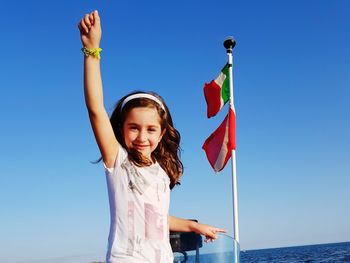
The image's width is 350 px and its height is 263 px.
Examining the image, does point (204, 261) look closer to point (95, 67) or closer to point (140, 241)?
point (140, 241)

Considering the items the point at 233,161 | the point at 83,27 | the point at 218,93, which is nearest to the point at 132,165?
the point at 83,27

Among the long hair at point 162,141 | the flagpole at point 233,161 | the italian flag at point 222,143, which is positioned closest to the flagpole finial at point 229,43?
the flagpole at point 233,161

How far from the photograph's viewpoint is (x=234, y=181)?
680 cm

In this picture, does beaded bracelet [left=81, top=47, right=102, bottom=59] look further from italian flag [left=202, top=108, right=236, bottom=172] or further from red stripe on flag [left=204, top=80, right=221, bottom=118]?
red stripe on flag [left=204, top=80, right=221, bottom=118]

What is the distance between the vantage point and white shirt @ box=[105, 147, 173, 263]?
7.63 feet

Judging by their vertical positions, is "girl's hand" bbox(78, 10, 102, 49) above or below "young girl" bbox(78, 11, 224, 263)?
above

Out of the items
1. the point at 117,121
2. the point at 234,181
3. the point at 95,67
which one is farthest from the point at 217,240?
the point at 234,181

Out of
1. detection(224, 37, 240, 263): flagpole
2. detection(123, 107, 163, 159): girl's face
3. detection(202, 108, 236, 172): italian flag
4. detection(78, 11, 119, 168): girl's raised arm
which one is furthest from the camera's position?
detection(202, 108, 236, 172): italian flag

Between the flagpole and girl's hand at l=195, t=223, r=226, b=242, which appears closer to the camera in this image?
girl's hand at l=195, t=223, r=226, b=242

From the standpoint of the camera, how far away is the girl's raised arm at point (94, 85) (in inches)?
90.0

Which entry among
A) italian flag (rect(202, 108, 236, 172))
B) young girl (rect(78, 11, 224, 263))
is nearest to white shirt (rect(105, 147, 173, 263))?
young girl (rect(78, 11, 224, 263))

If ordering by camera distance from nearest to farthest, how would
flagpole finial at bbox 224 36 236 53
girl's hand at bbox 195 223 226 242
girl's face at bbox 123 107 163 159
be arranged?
girl's face at bbox 123 107 163 159, girl's hand at bbox 195 223 226 242, flagpole finial at bbox 224 36 236 53

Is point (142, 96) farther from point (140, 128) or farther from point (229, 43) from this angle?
point (229, 43)

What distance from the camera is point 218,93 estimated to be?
827 cm
